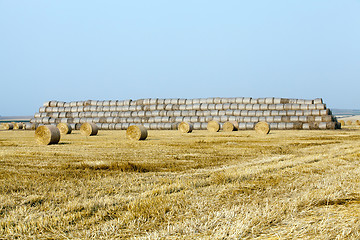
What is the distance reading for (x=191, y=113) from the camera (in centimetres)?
3575

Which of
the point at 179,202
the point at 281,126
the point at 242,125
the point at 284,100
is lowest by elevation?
the point at 179,202

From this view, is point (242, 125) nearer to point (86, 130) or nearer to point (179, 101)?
point (179, 101)

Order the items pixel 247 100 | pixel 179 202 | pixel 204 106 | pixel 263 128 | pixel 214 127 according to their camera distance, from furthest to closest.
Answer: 1. pixel 204 106
2. pixel 247 100
3. pixel 214 127
4. pixel 263 128
5. pixel 179 202

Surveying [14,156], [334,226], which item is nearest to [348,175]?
[334,226]

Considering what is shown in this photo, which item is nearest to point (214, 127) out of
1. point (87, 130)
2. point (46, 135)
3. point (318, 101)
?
point (87, 130)

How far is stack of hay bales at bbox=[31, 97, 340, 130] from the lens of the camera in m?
31.6

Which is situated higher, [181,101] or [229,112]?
[181,101]

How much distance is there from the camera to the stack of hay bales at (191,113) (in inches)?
1243

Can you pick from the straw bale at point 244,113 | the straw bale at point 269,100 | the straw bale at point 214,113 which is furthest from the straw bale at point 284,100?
the straw bale at point 214,113

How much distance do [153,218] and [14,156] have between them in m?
6.54

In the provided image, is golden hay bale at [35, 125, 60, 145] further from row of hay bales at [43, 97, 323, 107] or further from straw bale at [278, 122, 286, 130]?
row of hay bales at [43, 97, 323, 107]

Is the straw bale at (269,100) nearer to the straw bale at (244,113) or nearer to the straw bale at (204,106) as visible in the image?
the straw bale at (244,113)

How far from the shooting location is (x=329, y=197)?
15.0ft

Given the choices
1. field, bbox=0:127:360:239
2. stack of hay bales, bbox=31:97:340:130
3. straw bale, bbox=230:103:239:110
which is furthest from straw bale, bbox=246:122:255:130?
field, bbox=0:127:360:239
